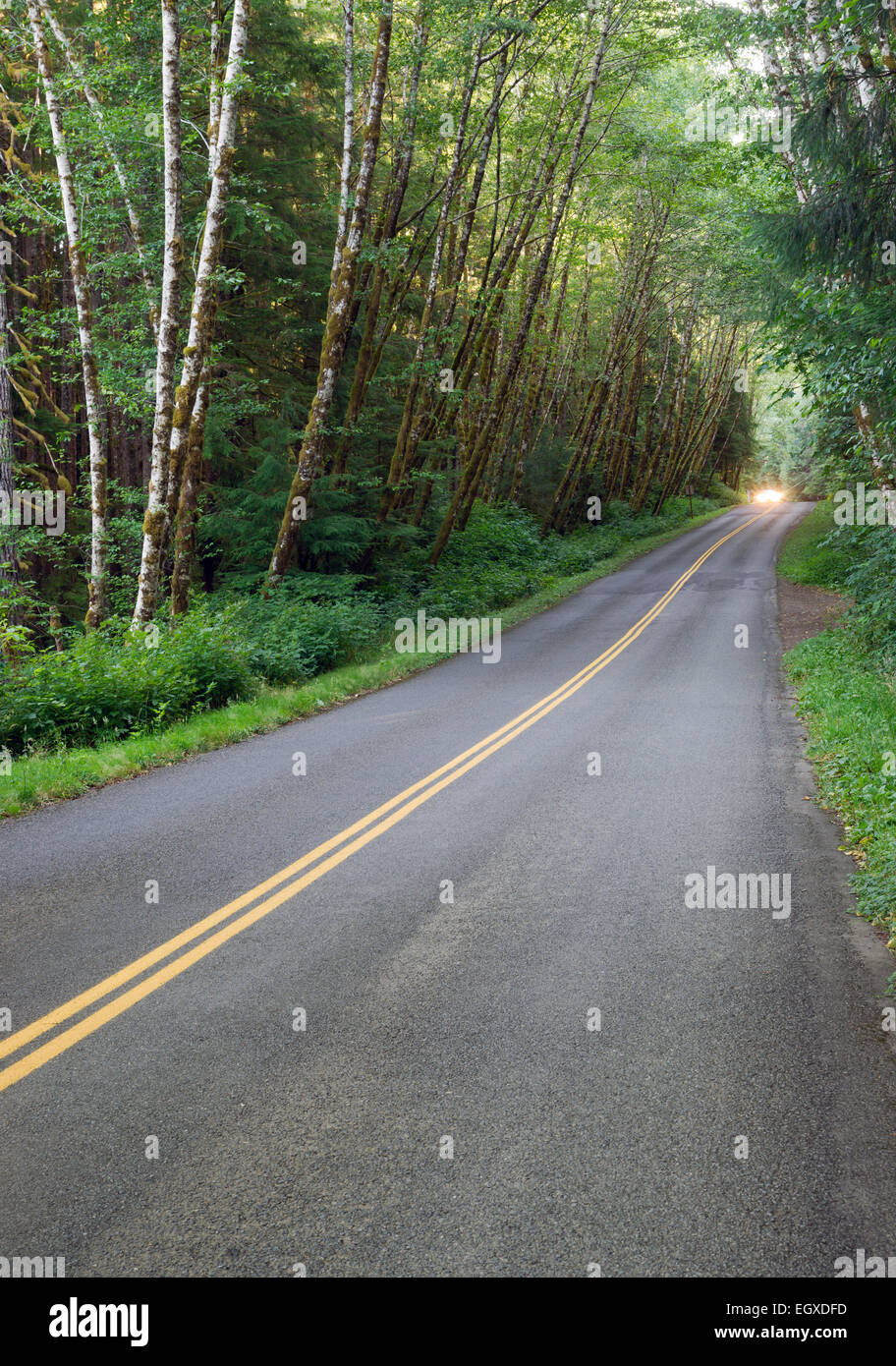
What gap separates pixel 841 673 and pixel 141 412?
43.3ft

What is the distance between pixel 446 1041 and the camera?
4.22 metres

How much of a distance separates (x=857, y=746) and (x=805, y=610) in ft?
46.1

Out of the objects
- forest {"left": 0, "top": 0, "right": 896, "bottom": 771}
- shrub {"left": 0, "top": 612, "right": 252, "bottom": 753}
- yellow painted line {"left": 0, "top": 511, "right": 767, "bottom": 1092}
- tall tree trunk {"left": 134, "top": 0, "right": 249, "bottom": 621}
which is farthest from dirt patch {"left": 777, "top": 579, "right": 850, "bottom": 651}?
tall tree trunk {"left": 134, "top": 0, "right": 249, "bottom": 621}

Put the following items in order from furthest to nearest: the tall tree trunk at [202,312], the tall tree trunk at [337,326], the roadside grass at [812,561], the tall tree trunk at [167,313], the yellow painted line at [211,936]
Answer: the roadside grass at [812,561]
the tall tree trunk at [337,326]
the tall tree trunk at [202,312]
the tall tree trunk at [167,313]
the yellow painted line at [211,936]

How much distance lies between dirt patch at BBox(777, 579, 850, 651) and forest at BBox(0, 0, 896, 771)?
3.29 m

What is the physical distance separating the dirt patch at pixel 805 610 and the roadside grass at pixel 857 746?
1.53 metres

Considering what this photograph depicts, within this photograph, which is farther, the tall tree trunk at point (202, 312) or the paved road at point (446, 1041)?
the tall tree trunk at point (202, 312)

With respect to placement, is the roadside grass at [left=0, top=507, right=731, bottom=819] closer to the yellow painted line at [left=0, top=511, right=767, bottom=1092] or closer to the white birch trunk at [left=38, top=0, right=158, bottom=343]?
the yellow painted line at [left=0, top=511, right=767, bottom=1092]

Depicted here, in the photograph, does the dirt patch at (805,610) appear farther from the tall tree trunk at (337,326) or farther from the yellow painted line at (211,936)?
the yellow painted line at (211,936)

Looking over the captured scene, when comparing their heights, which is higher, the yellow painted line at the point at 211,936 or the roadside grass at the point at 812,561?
the roadside grass at the point at 812,561

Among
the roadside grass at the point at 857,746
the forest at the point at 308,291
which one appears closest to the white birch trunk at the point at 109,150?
the forest at the point at 308,291

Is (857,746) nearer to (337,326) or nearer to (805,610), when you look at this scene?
(337,326)

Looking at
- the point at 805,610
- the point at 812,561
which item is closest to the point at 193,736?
the point at 805,610

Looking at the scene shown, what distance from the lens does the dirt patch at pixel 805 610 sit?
62.4ft
